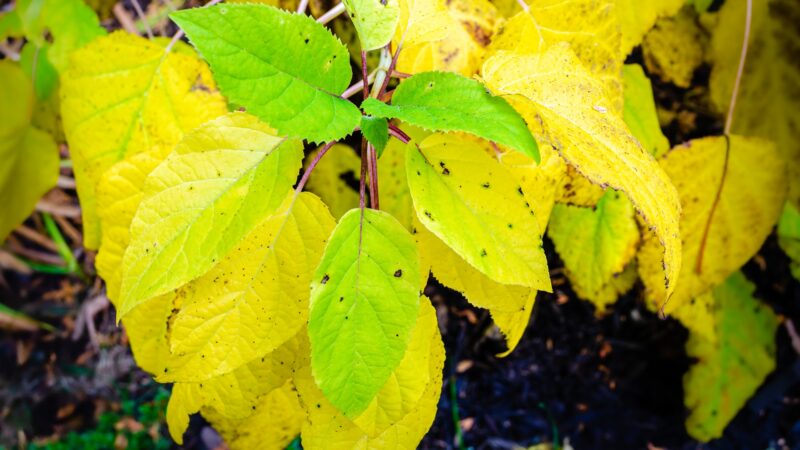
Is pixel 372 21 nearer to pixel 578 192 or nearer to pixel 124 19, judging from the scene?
pixel 578 192

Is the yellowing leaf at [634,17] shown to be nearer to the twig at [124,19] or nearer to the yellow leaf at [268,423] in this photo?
the yellow leaf at [268,423]

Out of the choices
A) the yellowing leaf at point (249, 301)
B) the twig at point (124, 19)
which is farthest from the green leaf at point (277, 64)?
the twig at point (124, 19)

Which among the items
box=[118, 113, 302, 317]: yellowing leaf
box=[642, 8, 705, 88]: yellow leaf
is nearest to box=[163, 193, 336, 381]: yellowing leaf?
box=[118, 113, 302, 317]: yellowing leaf

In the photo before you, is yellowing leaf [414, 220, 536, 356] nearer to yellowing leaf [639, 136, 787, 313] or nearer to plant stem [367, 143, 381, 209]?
plant stem [367, 143, 381, 209]

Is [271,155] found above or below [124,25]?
above

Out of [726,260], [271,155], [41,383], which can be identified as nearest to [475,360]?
[726,260]

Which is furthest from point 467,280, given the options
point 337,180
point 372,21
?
point 337,180

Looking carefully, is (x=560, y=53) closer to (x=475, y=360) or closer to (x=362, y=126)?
(x=362, y=126)
